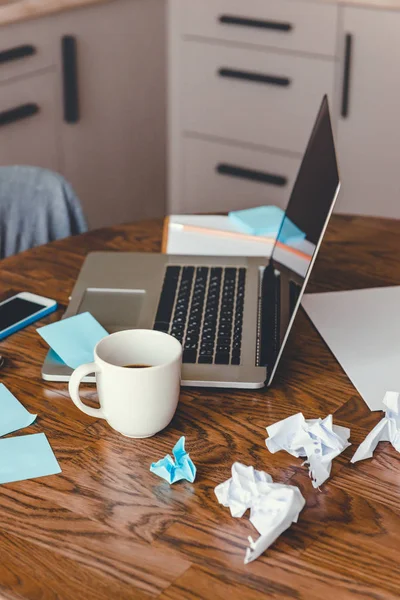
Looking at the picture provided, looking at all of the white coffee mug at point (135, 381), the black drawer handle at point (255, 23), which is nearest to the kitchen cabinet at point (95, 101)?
the black drawer handle at point (255, 23)

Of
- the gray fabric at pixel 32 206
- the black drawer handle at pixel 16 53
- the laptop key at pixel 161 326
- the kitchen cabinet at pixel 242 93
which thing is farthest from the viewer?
the kitchen cabinet at pixel 242 93

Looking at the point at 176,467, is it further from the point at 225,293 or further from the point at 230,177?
the point at 230,177

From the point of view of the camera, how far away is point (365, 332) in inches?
44.4

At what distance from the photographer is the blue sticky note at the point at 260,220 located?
1.42 metres

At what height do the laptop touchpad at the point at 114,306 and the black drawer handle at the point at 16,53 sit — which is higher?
the black drawer handle at the point at 16,53

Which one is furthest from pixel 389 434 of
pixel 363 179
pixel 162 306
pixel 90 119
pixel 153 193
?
pixel 153 193

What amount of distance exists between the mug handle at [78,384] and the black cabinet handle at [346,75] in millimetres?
1843

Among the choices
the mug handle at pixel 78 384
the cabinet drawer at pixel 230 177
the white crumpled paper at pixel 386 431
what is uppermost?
the mug handle at pixel 78 384

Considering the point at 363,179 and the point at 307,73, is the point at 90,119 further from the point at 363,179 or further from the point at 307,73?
the point at 363,179

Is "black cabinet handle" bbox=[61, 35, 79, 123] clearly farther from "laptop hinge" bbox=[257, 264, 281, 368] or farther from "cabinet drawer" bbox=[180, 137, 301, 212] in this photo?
"laptop hinge" bbox=[257, 264, 281, 368]

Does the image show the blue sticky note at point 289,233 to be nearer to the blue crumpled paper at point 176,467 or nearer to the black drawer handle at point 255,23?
the blue crumpled paper at point 176,467

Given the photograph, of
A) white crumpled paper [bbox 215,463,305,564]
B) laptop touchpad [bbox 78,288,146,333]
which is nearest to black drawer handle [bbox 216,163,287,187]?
laptop touchpad [bbox 78,288,146,333]

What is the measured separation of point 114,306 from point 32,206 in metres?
0.51

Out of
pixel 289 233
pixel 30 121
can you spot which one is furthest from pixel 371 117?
pixel 289 233
